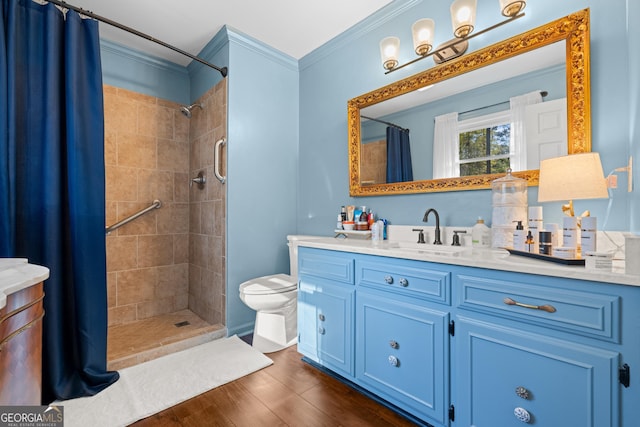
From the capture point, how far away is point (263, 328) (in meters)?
2.13

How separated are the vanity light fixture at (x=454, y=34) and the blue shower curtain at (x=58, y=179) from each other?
1945 millimetres

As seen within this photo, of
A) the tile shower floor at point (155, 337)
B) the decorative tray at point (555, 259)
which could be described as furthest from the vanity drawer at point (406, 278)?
the tile shower floor at point (155, 337)

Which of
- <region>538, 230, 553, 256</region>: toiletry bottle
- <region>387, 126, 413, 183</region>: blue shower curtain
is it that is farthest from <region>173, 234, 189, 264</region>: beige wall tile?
<region>538, 230, 553, 256</region>: toiletry bottle

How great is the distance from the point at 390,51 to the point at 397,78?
19 centimetres

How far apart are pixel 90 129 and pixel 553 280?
8.14ft

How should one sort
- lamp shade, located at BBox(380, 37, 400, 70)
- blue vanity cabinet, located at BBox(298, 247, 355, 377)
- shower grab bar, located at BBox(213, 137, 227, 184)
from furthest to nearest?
shower grab bar, located at BBox(213, 137, 227, 184) → lamp shade, located at BBox(380, 37, 400, 70) → blue vanity cabinet, located at BBox(298, 247, 355, 377)

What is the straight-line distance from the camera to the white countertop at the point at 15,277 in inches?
30.5

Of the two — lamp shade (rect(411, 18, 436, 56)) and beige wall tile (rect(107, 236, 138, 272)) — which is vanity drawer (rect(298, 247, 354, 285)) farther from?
beige wall tile (rect(107, 236, 138, 272))

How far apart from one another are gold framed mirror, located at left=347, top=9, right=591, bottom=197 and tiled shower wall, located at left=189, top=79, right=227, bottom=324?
1.22 m

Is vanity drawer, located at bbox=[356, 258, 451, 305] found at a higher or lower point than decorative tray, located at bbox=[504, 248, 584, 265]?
lower

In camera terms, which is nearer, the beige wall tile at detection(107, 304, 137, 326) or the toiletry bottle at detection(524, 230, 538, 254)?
the toiletry bottle at detection(524, 230, 538, 254)

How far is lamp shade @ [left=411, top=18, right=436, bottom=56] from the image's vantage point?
168 cm

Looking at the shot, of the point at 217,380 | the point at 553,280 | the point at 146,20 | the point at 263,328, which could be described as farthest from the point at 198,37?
the point at 553,280

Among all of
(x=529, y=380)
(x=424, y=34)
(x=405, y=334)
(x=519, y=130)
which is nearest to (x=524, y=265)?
(x=529, y=380)
